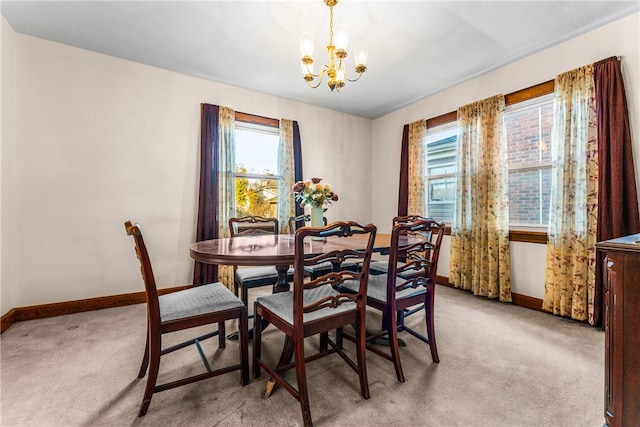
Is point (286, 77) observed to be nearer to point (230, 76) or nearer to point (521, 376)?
point (230, 76)

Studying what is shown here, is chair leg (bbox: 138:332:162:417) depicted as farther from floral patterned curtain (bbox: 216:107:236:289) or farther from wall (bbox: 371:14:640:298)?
wall (bbox: 371:14:640:298)

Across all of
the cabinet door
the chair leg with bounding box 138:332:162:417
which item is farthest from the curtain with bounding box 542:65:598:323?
the chair leg with bounding box 138:332:162:417

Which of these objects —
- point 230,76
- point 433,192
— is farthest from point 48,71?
point 433,192

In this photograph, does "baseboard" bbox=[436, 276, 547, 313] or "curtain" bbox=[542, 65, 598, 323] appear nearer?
"curtain" bbox=[542, 65, 598, 323]

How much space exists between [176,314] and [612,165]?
350 cm

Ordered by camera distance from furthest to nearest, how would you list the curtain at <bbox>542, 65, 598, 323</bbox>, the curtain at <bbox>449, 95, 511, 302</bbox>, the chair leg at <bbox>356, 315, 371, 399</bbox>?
the curtain at <bbox>449, 95, 511, 302</bbox> → the curtain at <bbox>542, 65, 598, 323</bbox> → the chair leg at <bbox>356, 315, 371, 399</bbox>

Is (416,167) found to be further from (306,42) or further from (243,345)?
(243,345)

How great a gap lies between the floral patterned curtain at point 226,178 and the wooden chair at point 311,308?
1971mm

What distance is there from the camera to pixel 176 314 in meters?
1.46

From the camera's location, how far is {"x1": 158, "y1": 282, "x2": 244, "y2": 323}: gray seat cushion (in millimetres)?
1469

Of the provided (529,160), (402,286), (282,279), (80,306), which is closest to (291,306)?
(282,279)

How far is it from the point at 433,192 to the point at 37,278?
4.75 metres

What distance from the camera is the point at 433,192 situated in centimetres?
408

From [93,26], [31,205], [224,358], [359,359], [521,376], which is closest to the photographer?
[359,359]
